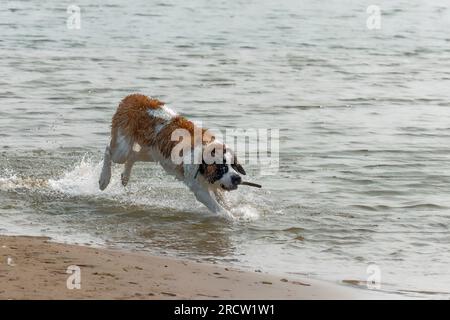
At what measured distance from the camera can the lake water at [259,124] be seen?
9.48m

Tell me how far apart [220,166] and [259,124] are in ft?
17.4

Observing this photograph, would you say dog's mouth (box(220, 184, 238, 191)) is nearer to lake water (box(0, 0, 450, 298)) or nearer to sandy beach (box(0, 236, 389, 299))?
lake water (box(0, 0, 450, 298))

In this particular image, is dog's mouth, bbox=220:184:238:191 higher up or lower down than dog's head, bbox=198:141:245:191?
lower down

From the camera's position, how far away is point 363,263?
8.91 meters

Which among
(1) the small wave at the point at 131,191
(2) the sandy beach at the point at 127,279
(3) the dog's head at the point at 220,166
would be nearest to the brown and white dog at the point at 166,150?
(3) the dog's head at the point at 220,166

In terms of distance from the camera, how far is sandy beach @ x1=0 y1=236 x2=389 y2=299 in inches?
279

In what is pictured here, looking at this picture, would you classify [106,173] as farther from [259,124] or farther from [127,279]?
[259,124]

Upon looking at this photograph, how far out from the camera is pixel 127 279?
297 inches

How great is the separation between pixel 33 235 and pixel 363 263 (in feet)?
9.67

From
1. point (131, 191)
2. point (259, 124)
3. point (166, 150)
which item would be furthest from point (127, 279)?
point (259, 124)

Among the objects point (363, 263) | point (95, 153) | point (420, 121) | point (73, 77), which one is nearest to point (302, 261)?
point (363, 263)

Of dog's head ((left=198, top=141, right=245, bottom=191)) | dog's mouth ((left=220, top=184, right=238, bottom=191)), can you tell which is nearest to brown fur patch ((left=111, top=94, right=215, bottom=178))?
dog's head ((left=198, top=141, right=245, bottom=191))
